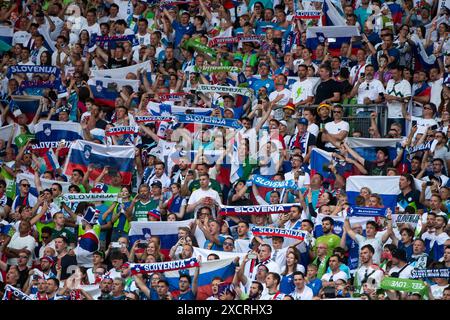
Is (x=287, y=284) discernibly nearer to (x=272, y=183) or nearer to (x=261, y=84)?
(x=272, y=183)

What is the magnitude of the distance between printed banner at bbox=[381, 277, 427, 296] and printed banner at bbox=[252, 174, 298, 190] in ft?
9.63

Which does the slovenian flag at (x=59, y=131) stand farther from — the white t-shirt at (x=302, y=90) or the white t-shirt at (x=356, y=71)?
the white t-shirt at (x=356, y=71)

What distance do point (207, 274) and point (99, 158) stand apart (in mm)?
4067

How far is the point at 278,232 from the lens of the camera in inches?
795

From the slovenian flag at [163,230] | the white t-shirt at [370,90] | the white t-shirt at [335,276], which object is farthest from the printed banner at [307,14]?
the white t-shirt at [335,276]

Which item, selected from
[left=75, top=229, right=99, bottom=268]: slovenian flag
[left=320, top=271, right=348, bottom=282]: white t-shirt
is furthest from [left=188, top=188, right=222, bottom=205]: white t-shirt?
[left=320, top=271, right=348, bottom=282]: white t-shirt

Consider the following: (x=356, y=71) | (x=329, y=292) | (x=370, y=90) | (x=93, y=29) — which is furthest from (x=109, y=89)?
(x=329, y=292)

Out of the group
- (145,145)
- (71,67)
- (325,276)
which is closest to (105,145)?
(145,145)

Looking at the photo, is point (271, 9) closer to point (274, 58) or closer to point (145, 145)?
point (274, 58)

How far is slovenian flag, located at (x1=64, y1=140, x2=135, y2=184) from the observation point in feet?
75.6

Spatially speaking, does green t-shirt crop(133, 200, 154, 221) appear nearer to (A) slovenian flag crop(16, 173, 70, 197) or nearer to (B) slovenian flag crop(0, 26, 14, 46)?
(A) slovenian flag crop(16, 173, 70, 197)

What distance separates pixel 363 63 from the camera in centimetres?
2380

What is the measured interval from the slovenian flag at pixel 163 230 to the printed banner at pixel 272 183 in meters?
1.23

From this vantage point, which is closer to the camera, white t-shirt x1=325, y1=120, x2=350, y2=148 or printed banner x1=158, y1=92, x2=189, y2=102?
white t-shirt x1=325, y1=120, x2=350, y2=148
